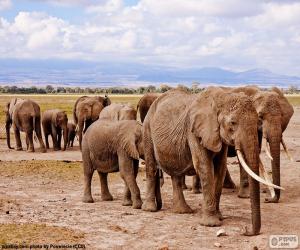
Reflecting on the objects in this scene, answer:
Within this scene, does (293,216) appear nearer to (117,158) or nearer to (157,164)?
(157,164)

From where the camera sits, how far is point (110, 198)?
1352cm

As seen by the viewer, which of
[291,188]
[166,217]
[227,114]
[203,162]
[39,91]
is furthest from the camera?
[39,91]

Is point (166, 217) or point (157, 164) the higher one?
point (157, 164)

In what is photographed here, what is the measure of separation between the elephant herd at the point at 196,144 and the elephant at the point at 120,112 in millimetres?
5375

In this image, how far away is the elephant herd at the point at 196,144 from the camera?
963 centimetres

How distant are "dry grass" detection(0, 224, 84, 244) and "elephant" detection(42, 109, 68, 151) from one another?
51.8 feet

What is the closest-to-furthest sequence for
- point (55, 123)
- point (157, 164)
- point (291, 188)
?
point (157, 164), point (291, 188), point (55, 123)

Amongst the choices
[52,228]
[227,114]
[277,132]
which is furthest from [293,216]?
[52,228]

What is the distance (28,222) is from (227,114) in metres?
3.86

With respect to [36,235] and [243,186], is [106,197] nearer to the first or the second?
[243,186]

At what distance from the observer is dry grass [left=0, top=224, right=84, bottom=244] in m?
9.13

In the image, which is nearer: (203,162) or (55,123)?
(203,162)

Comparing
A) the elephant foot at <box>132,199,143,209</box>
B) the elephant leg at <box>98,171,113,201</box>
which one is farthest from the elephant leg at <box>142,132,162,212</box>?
the elephant leg at <box>98,171,113,201</box>

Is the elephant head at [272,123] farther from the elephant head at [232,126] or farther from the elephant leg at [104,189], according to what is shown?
the elephant leg at [104,189]
